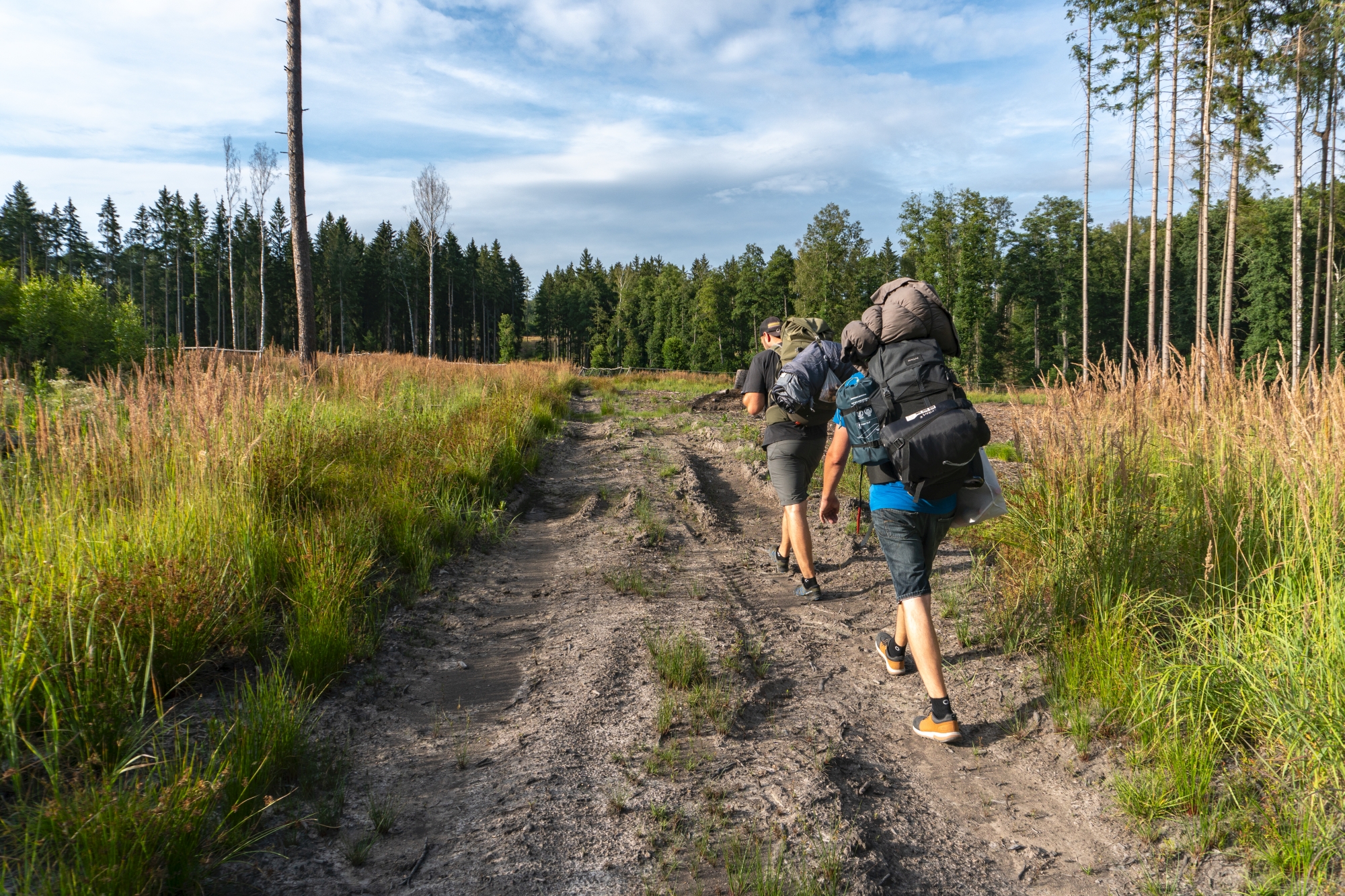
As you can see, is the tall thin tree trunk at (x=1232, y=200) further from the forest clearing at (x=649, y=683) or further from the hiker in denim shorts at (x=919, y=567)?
the hiker in denim shorts at (x=919, y=567)

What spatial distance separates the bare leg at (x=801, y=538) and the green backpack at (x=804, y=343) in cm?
66

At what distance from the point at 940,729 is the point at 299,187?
12783mm

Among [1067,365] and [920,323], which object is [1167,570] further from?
[1067,365]

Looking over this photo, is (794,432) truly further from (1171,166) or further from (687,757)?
(1171,166)

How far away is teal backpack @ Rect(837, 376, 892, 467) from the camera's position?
3328 millimetres

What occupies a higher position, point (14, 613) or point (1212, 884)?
point (14, 613)

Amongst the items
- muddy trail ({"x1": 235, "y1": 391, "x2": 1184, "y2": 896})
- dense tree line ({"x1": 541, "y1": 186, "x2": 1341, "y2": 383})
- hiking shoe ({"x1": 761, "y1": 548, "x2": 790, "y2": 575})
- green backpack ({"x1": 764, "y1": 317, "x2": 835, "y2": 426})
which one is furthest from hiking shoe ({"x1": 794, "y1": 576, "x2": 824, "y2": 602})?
dense tree line ({"x1": 541, "y1": 186, "x2": 1341, "y2": 383})

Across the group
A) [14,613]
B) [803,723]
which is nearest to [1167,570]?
[803,723]

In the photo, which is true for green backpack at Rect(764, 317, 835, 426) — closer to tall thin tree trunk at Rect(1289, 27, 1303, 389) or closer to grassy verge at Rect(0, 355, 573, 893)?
grassy verge at Rect(0, 355, 573, 893)

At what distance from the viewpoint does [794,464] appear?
17.4 feet

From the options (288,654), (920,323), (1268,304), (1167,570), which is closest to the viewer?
(920,323)

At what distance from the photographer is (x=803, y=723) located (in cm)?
341

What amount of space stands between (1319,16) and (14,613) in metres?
25.5

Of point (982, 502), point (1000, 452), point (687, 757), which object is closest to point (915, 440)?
point (982, 502)
